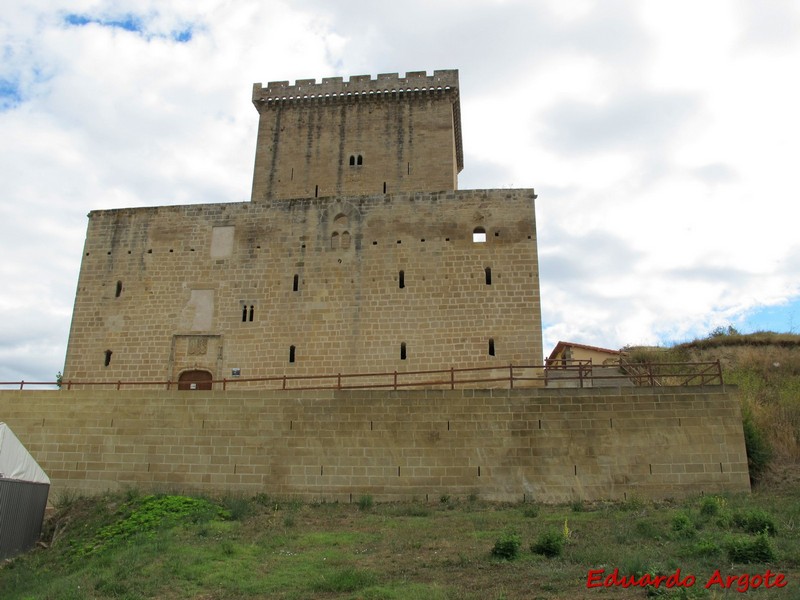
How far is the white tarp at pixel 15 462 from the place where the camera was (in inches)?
543

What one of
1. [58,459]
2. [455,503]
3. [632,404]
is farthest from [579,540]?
[58,459]

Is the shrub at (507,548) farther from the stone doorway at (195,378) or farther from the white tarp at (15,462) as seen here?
the stone doorway at (195,378)

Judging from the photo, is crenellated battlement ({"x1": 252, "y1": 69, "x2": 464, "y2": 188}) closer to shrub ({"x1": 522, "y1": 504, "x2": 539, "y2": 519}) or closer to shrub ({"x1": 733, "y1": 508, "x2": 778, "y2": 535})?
shrub ({"x1": 522, "y1": 504, "x2": 539, "y2": 519})

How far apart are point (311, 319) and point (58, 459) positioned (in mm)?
7904

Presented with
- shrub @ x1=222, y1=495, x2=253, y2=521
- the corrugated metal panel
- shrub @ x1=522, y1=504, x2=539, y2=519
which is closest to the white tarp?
the corrugated metal panel

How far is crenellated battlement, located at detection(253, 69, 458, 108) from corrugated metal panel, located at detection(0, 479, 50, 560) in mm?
17443

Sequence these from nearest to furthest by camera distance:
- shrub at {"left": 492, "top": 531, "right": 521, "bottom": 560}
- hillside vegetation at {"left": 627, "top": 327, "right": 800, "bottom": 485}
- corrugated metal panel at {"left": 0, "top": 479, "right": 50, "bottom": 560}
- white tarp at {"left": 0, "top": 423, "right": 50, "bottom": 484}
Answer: shrub at {"left": 492, "top": 531, "right": 521, "bottom": 560}
corrugated metal panel at {"left": 0, "top": 479, "right": 50, "bottom": 560}
white tarp at {"left": 0, "top": 423, "right": 50, "bottom": 484}
hillside vegetation at {"left": 627, "top": 327, "right": 800, "bottom": 485}

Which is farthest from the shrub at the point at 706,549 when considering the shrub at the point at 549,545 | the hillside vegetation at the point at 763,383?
the hillside vegetation at the point at 763,383

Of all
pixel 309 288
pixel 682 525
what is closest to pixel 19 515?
pixel 309 288

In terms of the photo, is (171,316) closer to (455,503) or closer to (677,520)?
(455,503)

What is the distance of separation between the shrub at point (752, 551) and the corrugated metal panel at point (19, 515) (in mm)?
12947

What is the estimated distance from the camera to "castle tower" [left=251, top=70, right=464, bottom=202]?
82.6 feet

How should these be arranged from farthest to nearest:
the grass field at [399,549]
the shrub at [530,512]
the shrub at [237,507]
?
the shrub at [237,507], the shrub at [530,512], the grass field at [399,549]

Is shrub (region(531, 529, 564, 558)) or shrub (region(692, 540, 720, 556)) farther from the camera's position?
shrub (region(531, 529, 564, 558))
